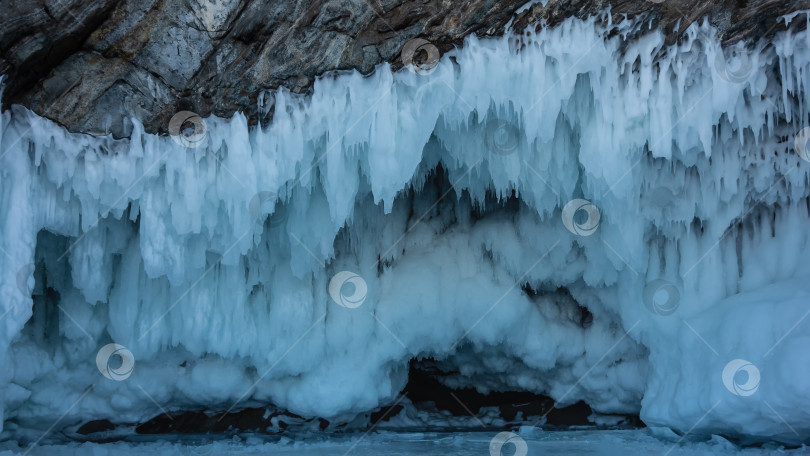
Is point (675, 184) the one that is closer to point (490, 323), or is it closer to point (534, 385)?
point (490, 323)

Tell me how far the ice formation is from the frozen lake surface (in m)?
0.33

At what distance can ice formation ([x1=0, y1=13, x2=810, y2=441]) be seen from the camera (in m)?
6.34

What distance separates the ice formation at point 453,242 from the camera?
6340 mm

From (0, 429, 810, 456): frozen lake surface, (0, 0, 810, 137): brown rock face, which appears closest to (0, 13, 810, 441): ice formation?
(0, 0, 810, 137): brown rock face

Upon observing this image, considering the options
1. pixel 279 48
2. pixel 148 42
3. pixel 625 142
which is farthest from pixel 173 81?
pixel 625 142

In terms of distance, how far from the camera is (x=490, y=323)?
27.8 ft

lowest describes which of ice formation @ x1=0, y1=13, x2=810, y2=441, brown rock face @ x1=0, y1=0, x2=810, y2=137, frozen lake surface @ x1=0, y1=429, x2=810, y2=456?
frozen lake surface @ x1=0, y1=429, x2=810, y2=456

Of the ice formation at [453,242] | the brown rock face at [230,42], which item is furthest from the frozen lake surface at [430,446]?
the brown rock face at [230,42]

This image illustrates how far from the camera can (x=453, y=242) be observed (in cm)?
878

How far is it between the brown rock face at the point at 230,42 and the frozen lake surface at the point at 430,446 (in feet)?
10.7

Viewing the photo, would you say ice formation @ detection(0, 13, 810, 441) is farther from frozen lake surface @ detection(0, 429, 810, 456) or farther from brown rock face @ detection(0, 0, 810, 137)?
frozen lake surface @ detection(0, 429, 810, 456)

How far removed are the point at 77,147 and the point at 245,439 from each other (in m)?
→ 3.70

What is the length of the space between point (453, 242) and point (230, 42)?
383 cm

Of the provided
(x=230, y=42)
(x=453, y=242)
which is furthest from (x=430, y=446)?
(x=230, y=42)
